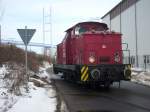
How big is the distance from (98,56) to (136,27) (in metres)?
35.2

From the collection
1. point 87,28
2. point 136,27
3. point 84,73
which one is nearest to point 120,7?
point 136,27

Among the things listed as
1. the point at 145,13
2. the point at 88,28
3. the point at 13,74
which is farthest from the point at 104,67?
the point at 145,13

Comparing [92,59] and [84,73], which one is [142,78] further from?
[84,73]

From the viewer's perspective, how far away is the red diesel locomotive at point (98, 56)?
60.9 feet

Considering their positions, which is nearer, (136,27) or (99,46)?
(99,46)

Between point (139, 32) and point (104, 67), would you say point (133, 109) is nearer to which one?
point (104, 67)

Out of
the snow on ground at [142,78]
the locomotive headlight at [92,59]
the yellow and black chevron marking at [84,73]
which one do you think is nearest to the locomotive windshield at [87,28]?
the locomotive headlight at [92,59]

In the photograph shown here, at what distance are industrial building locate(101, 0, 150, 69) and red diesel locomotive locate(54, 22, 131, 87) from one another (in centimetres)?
2840

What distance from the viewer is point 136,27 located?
53.6 meters

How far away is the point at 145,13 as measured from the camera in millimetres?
49469

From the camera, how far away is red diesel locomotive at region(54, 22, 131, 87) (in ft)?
60.9

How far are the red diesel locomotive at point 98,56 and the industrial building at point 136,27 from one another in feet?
93.2

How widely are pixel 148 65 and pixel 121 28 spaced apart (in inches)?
567

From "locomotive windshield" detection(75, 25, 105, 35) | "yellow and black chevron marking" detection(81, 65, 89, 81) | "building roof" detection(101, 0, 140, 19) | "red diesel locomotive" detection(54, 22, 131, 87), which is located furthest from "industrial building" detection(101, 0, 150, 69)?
"yellow and black chevron marking" detection(81, 65, 89, 81)
